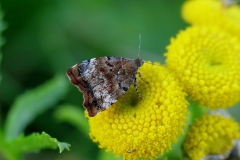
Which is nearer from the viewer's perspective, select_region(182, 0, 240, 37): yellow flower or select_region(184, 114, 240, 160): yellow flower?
select_region(184, 114, 240, 160): yellow flower

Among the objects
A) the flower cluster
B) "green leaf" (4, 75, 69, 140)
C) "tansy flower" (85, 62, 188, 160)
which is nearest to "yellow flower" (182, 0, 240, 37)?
the flower cluster

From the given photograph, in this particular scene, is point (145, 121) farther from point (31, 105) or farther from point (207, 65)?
point (31, 105)

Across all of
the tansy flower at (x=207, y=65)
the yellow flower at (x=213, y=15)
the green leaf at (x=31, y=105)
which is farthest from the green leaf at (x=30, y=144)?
the yellow flower at (x=213, y=15)

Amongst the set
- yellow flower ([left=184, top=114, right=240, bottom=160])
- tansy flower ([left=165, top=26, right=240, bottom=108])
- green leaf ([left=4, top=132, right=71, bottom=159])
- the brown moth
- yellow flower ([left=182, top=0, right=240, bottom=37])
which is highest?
yellow flower ([left=182, top=0, right=240, bottom=37])

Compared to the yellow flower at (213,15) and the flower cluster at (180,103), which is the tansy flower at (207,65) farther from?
the yellow flower at (213,15)

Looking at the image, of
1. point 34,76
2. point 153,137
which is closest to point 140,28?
point 34,76

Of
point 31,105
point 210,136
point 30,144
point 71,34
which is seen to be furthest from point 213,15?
point 71,34

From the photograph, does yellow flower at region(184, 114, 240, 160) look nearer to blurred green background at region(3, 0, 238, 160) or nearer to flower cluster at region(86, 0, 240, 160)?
flower cluster at region(86, 0, 240, 160)
